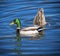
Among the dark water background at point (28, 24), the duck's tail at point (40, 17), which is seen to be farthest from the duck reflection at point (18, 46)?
the duck's tail at point (40, 17)

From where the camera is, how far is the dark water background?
12.9 m

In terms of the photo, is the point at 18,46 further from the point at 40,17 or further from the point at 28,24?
the point at 40,17

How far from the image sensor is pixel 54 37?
14.1m

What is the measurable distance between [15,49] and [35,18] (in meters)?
3.48

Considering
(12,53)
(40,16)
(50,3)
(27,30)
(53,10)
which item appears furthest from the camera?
(50,3)

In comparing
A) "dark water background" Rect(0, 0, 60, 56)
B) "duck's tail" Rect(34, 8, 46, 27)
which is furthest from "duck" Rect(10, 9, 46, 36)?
"duck's tail" Rect(34, 8, 46, 27)

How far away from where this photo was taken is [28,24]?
16062 millimetres

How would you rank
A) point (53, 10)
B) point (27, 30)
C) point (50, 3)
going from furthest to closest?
point (50, 3) < point (53, 10) < point (27, 30)

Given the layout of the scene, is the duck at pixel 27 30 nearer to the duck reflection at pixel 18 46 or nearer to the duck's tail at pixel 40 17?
the duck reflection at pixel 18 46

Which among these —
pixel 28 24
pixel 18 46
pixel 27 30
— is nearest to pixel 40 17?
pixel 28 24

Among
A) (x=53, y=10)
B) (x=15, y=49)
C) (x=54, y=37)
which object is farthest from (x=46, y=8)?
(x=15, y=49)

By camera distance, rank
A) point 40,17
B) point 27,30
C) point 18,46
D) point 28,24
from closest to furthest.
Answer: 1. point 18,46
2. point 27,30
3. point 28,24
4. point 40,17

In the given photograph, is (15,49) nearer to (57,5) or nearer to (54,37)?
(54,37)

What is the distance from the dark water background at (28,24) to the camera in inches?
507
